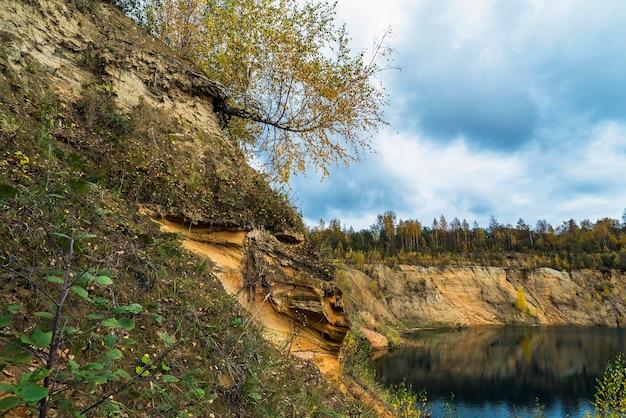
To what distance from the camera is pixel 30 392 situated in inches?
51.3

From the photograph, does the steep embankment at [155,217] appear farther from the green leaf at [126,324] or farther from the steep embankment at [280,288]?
the green leaf at [126,324]

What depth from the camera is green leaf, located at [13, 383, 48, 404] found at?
126cm

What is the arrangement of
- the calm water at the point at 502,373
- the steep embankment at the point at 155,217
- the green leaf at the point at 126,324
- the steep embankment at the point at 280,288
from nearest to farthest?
the green leaf at the point at 126,324, the steep embankment at the point at 155,217, the steep embankment at the point at 280,288, the calm water at the point at 502,373

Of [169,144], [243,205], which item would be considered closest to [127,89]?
[169,144]

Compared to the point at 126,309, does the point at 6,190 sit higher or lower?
higher

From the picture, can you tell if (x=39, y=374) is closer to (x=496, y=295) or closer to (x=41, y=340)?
(x=41, y=340)

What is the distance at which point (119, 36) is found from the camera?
829cm

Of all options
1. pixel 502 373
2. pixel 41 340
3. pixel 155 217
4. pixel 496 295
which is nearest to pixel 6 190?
pixel 41 340

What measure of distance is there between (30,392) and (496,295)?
92.4 meters

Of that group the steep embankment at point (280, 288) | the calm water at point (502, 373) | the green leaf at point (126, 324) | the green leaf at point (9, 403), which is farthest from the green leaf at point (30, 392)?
the calm water at point (502, 373)

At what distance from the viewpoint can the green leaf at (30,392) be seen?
1260 mm

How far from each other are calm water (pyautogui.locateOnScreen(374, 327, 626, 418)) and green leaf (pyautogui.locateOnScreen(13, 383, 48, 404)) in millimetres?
18009

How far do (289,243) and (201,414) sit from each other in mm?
5214

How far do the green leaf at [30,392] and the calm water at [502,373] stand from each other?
18009mm
